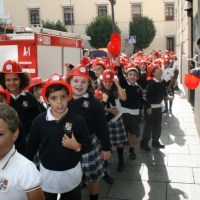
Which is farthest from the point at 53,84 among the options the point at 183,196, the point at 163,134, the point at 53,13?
the point at 53,13

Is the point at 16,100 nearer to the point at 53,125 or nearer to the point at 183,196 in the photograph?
the point at 53,125

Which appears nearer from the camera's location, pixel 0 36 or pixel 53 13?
pixel 0 36

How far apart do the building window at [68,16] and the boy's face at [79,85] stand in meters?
35.0

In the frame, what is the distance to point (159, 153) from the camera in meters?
5.63

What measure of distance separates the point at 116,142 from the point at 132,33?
31.7m

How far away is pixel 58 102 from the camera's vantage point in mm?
2670

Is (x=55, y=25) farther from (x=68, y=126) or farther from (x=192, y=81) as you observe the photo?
(x=68, y=126)

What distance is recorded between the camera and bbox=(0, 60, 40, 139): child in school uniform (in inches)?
134

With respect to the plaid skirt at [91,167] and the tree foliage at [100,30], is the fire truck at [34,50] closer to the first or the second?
the plaid skirt at [91,167]

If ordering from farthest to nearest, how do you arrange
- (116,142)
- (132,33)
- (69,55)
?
(132,33) → (69,55) → (116,142)

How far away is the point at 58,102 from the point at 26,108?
2.94 feet

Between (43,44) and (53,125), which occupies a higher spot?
(43,44)

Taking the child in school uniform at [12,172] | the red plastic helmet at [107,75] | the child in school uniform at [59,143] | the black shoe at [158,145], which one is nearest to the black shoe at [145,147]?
the black shoe at [158,145]

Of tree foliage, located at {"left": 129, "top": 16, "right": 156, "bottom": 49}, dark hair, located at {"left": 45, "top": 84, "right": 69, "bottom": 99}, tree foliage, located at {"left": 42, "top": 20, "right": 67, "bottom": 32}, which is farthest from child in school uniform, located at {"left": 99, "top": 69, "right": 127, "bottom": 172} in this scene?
tree foliage, located at {"left": 42, "top": 20, "right": 67, "bottom": 32}
